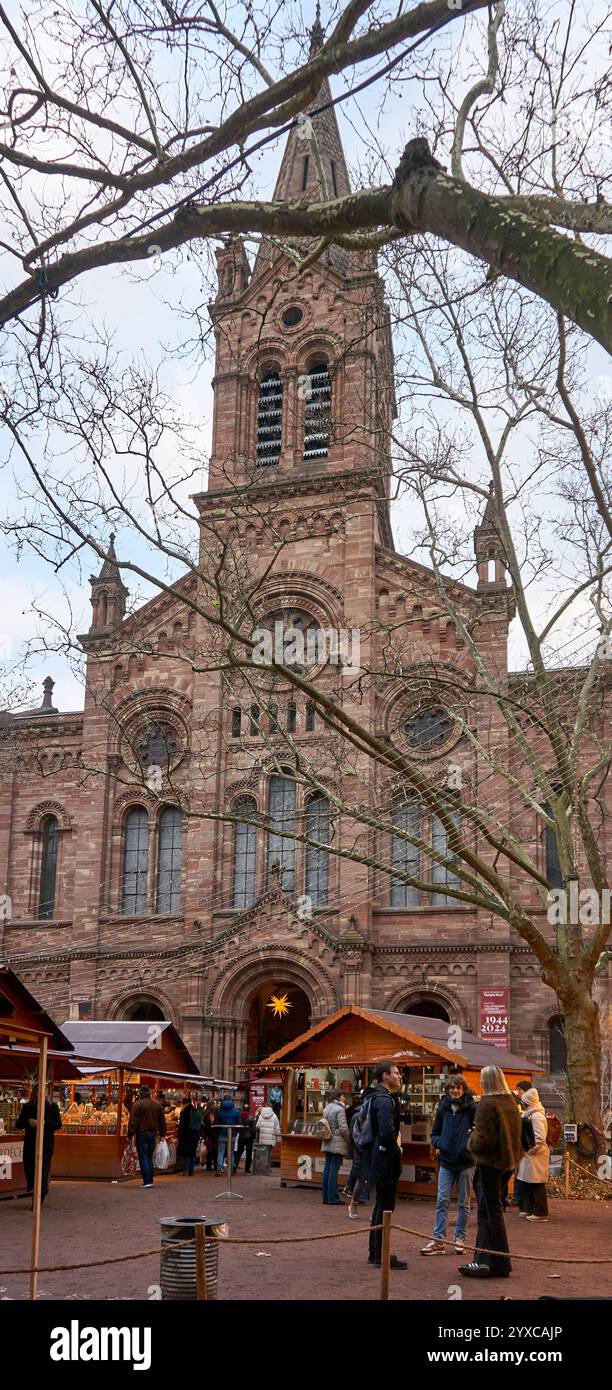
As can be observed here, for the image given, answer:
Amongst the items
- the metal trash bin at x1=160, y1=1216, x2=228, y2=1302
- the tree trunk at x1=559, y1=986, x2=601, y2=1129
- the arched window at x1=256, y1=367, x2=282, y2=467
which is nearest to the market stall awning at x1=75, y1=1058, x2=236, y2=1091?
the tree trunk at x1=559, y1=986, x2=601, y2=1129

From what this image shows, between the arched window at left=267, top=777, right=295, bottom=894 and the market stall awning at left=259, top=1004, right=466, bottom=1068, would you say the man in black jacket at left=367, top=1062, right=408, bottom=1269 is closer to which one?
the market stall awning at left=259, top=1004, right=466, bottom=1068

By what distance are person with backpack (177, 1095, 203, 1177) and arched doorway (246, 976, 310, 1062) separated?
339 inches

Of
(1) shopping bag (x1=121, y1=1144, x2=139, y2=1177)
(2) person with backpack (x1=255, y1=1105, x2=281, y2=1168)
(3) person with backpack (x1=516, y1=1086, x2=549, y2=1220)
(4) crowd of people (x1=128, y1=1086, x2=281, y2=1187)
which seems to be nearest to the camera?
(3) person with backpack (x1=516, y1=1086, x2=549, y2=1220)

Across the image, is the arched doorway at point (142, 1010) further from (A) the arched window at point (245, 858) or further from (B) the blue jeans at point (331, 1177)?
(B) the blue jeans at point (331, 1177)

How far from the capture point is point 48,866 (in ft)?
120

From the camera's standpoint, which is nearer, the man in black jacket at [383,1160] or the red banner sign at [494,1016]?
the man in black jacket at [383,1160]

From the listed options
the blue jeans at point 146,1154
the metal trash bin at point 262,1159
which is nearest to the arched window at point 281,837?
the metal trash bin at point 262,1159

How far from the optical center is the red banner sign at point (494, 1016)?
29594 mm

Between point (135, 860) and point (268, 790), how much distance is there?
14.2ft

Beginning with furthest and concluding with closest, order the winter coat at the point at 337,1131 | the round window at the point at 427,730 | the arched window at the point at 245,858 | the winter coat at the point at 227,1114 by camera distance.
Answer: the arched window at the point at 245,858 → the round window at the point at 427,730 → the winter coat at the point at 227,1114 → the winter coat at the point at 337,1131

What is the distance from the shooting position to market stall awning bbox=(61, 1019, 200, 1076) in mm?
21562

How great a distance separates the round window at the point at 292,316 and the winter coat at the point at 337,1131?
27.1 meters
